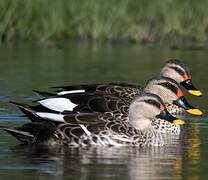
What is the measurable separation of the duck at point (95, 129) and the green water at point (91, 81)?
0.15 metres

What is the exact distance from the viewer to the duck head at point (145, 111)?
46.1 ft

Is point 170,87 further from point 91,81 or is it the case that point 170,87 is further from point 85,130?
point 91,81

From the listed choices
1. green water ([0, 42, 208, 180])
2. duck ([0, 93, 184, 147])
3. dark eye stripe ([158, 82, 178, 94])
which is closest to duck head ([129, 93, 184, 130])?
duck ([0, 93, 184, 147])

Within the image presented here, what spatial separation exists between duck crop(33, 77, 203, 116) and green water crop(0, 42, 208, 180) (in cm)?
39

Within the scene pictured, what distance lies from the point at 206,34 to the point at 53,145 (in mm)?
14200

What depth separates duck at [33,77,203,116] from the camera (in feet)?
50.0

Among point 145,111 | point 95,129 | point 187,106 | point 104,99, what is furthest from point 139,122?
point 187,106

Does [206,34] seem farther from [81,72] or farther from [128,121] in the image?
[128,121]

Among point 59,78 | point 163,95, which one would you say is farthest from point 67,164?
point 59,78

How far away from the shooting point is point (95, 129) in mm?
13812

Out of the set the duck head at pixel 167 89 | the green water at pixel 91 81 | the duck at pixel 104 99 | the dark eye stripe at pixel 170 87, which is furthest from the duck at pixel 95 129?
the dark eye stripe at pixel 170 87

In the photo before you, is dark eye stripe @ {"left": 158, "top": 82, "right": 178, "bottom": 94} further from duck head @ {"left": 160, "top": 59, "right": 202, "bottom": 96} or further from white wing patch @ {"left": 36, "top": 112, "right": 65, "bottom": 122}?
white wing patch @ {"left": 36, "top": 112, "right": 65, "bottom": 122}

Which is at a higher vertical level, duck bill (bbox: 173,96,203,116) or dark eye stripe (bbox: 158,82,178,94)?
dark eye stripe (bbox: 158,82,178,94)

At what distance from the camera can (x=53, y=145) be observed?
13.8 metres
